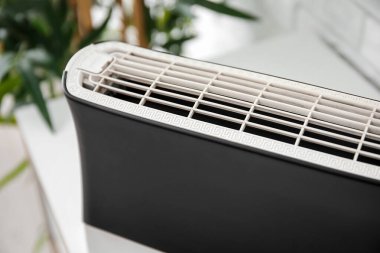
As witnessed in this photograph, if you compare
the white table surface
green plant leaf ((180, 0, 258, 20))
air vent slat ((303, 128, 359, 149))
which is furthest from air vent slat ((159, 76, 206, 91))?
green plant leaf ((180, 0, 258, 20))

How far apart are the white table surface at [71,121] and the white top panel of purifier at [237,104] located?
0.77 feet

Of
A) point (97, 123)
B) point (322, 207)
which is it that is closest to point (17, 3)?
point (97, 123)

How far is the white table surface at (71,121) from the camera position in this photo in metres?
0.71

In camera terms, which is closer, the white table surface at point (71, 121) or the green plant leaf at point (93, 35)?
the white table surface at point (71, 121)

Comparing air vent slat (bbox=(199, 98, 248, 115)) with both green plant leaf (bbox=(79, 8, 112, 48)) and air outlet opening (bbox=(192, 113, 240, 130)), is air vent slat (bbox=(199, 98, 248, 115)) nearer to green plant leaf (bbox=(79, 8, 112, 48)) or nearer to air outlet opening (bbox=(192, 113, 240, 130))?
air outlet opening (bbox=(192, 113, 240, 130))

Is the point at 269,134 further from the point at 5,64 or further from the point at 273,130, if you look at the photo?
the point at 5,64

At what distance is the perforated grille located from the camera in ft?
1.62

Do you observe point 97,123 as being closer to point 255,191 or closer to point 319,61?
point 255,191

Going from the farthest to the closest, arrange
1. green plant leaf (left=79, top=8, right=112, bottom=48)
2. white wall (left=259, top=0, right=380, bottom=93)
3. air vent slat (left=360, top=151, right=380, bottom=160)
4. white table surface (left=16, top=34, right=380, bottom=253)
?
green plant leaf (left=79, top=8, right=112, bottom=48), white wall (left=259, top=0, right=380, bottom=93), white table surface (left=16, top=34, right=380, bottom=253), air vent slat (left=360, top=151, right=380, bottom=160)

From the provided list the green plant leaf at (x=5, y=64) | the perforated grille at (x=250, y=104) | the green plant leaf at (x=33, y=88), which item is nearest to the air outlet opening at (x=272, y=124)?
the perforated grille at (x=250, y=104)

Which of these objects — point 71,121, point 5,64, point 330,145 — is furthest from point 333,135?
point 5,64

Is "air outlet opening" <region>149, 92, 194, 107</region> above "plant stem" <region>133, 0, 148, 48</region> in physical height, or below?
above

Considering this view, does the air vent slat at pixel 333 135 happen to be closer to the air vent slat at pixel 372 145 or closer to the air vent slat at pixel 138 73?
the air vent slat at pixel 372 145

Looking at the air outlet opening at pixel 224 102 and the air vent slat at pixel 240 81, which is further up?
the air vent slat at pixel 240 81
